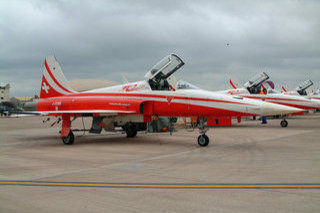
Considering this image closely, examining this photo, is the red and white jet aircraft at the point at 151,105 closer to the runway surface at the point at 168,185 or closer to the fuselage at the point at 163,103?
the fuselage at the point at 163,103

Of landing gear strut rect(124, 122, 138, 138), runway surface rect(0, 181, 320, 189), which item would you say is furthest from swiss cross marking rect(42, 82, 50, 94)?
runway surface rect(0, 181, 320, 189)

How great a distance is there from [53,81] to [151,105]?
669cm

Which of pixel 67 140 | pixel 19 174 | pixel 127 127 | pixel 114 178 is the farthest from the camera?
pixel 127 127

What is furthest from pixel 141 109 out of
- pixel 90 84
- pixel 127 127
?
pixel 90 84

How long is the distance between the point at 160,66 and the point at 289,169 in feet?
24.1

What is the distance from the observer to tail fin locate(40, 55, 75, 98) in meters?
16.1

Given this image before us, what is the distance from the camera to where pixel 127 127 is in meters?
15.6

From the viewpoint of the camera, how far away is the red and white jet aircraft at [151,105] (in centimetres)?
1098

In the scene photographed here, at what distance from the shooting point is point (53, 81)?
16.1 meters

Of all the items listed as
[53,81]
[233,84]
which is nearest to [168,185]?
[53,81]

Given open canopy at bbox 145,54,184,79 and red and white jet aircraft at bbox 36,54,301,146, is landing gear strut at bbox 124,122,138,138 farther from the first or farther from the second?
open canopy at bbox 145,54,184,79

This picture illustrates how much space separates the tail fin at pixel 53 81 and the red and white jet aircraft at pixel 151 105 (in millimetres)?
670

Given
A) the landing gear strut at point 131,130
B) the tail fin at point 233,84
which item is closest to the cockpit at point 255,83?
the tail fin at point 233,84

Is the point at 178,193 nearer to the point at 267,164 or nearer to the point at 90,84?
the point at 267,164
